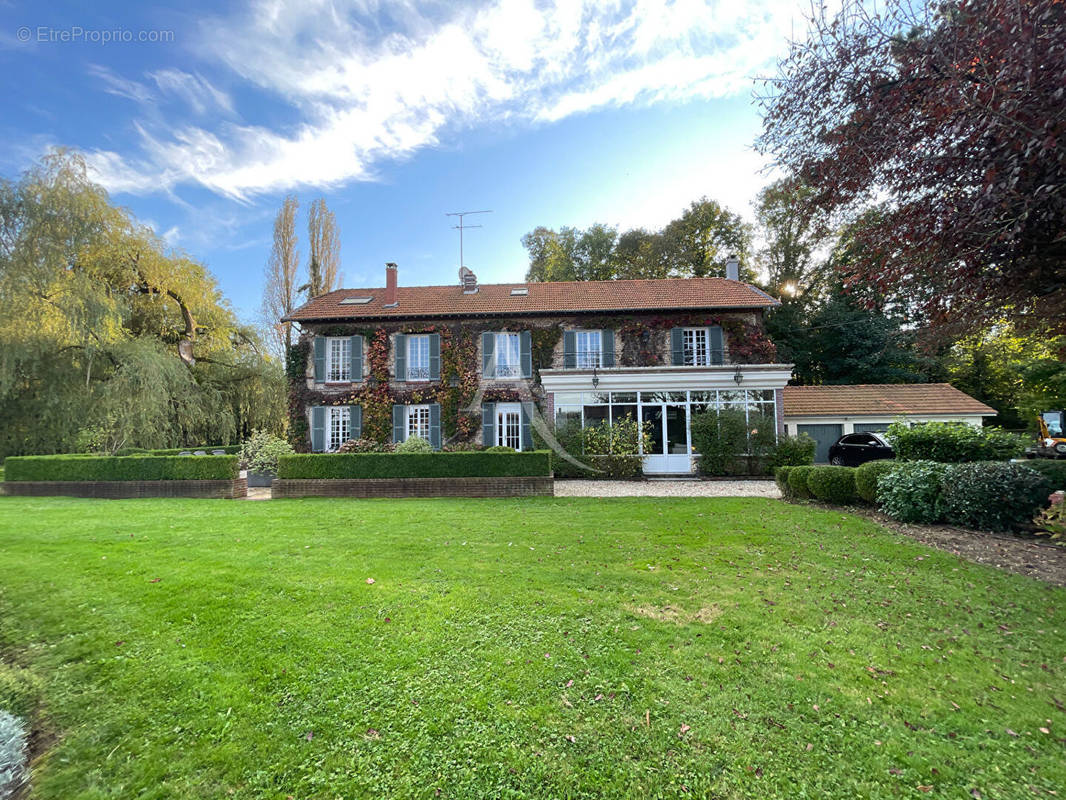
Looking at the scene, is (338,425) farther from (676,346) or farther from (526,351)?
(676,346)

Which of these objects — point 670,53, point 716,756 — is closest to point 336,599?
point 716,756

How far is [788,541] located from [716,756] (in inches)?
191

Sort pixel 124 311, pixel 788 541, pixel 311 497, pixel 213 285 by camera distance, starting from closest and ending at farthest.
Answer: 1. pixel 788 541
2. pixel 311 497
3. pixel 124 311
4. pixel 213 285

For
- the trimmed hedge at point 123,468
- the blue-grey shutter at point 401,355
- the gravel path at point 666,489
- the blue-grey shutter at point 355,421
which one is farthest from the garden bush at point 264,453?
the gravel path at point 666,489

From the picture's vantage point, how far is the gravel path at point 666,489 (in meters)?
11.4

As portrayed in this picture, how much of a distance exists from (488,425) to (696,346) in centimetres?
889

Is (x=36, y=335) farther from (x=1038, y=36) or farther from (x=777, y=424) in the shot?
(x=777, y=424)

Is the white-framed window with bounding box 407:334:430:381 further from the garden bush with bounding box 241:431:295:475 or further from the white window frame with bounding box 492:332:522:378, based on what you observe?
the garden bush with bounding box 241:431:295:475

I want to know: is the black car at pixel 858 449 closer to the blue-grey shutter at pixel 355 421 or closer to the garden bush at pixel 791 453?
the garden bush at pixel 791 453

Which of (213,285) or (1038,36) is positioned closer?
(1038,36)

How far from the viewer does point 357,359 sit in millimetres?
19016

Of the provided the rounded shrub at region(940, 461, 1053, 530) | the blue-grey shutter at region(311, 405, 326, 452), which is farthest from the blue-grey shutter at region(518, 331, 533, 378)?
the rounded shrub at region(940, 461, 1053, 530)

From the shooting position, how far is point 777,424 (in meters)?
15.9

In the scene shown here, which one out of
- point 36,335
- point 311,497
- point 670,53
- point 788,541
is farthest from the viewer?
point 36,335
